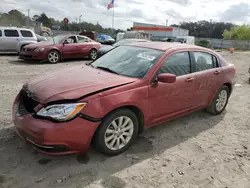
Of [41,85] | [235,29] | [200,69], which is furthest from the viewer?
[235,29]

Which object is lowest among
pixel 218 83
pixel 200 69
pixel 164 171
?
pixel 164 171

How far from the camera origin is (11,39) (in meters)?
13.4

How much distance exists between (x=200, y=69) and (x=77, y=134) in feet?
8.69

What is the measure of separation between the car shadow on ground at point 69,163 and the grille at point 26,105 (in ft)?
2.00

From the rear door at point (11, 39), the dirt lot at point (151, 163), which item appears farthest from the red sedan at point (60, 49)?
the dirt lot at point (151, 163)

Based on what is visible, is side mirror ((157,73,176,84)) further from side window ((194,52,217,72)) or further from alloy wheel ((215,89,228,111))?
alloy wheel ((215,89,228,111))

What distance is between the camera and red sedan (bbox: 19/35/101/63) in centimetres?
1094

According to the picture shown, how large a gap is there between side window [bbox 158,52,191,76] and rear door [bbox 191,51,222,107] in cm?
21

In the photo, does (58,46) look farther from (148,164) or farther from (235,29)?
(235,29)

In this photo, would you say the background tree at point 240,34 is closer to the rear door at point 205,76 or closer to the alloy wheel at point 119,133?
the rear door at point 205,76

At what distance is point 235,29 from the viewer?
75062 millimetres

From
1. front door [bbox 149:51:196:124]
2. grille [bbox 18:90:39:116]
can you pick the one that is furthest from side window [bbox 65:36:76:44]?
grille [bbox 18:90:39:116]

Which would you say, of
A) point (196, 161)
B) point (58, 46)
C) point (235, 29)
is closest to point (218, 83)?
point (196, 161)

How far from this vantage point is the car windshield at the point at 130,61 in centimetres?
356
